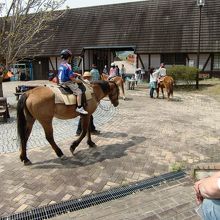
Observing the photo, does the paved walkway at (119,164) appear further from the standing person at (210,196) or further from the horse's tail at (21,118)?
the standing person at (210,196)

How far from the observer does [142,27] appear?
82.4 ft

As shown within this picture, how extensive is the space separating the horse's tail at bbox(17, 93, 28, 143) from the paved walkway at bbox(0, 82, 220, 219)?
0.62 metres

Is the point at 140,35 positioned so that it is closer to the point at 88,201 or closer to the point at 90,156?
the point at 90,156

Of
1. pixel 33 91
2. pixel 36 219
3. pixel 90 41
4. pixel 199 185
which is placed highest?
pixel 90 41

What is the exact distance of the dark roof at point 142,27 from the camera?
22969 mm

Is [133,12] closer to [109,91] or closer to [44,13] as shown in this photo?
[44,13]

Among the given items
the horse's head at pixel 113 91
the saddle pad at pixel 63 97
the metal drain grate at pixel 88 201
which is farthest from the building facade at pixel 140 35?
the metal drain grate at pixel 88 201

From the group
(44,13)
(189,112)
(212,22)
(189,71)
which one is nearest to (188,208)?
(189,112)

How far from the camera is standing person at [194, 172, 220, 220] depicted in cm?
210

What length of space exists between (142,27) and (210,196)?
24318 millimetres

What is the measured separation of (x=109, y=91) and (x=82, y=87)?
1.07m

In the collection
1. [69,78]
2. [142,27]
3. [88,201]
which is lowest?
[88,201]

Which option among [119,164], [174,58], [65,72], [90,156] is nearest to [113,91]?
[65,72]

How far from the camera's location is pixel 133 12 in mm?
26734
